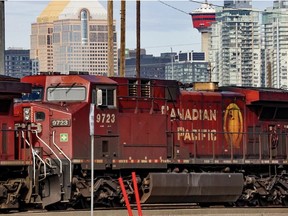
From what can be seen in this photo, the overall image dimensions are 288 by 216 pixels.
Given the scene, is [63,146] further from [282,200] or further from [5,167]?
[282,200]

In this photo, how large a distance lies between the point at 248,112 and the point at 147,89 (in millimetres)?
4375

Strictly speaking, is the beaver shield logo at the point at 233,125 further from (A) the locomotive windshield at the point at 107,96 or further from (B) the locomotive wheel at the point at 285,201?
(A) the locomotive windshield at the point at 107,96

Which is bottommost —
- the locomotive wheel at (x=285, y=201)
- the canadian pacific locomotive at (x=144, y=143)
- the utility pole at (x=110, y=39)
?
the locomotive wheel at (x=285, y=201)

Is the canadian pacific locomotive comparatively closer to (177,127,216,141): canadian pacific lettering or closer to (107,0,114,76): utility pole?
(177,127,216,141): canadian pacific lettering

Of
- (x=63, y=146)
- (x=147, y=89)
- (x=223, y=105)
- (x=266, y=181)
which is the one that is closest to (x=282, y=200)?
(x=266, y=181)

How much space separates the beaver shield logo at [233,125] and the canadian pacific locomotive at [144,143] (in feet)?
0.11

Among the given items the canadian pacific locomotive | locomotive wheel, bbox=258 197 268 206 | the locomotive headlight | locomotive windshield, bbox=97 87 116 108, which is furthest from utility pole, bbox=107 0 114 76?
the locomotive headlight

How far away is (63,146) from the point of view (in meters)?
31.1

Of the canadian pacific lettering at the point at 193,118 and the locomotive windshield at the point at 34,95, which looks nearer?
the locomotive windshield at the point at 34,95

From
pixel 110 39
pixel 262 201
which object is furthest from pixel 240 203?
pixel 110 39

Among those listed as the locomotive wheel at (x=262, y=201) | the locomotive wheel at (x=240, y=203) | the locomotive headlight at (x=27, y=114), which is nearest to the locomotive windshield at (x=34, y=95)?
the locomotive headlight at (x=27, y=114)

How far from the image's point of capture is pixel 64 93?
31625 millimetres

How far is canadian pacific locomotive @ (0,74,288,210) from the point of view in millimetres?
30625

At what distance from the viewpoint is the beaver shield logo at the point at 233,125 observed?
3544 cm
